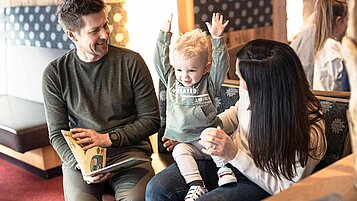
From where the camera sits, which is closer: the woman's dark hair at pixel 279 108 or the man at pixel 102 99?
the woman's dark hair at pixel 279 108

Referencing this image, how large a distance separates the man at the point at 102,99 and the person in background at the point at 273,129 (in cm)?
47

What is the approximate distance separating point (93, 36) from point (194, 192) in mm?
740

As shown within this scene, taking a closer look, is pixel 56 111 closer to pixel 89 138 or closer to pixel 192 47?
pixel 89 138

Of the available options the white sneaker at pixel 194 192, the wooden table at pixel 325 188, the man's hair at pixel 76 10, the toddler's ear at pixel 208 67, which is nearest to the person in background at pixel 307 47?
the toddler's ear at pixel 208 67

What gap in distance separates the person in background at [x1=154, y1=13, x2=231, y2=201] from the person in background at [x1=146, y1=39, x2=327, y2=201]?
0.14m

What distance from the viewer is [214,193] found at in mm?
1632

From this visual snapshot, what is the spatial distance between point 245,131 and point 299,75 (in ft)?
1.03

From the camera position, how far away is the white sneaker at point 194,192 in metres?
1.66

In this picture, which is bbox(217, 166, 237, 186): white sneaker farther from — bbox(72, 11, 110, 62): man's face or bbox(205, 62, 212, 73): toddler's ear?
bbox(72, 11, 110, 62): man's face

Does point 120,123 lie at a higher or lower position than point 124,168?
higher

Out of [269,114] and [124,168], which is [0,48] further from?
[269,114]

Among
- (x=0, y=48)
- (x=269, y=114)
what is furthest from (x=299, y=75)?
(x=0, y=48)

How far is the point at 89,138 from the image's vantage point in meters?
1.83

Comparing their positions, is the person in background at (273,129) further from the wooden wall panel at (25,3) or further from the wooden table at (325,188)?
the wooden wall panel at (25,3)
